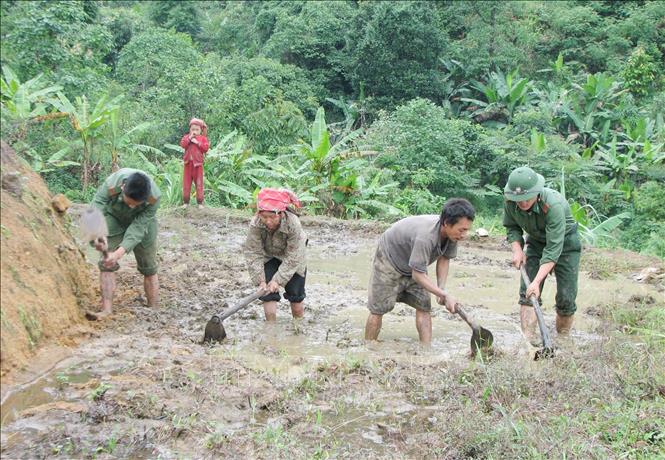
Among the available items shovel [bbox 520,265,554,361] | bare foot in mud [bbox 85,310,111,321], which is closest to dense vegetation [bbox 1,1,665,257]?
bare foot in mud [bbox 85,310,111,321]

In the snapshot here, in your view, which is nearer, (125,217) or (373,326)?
(125,217)

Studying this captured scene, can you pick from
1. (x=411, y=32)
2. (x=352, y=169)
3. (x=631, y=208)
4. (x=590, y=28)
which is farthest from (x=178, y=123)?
(x=590, y=28)

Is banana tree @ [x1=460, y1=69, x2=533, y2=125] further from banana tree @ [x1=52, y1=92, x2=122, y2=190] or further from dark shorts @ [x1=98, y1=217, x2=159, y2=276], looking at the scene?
dark shorts @ [x1=98, y1=217, x2=159, y2=276]

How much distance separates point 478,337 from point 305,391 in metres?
1.74

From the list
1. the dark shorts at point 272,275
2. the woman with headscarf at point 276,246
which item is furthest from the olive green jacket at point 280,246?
the dark shorts at point 272,275

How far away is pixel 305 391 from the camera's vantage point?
4891 millimetres

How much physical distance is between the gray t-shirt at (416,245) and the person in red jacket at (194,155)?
6.87 metres

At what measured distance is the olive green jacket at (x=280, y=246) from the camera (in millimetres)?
6328

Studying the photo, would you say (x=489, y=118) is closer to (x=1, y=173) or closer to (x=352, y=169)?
(x=352, y=169)

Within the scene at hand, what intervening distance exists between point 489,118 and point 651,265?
44.3ft

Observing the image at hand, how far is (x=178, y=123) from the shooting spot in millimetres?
17359

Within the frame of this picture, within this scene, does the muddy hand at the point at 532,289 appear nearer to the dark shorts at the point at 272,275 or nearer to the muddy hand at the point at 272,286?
the dark shorts at the point at 272,275

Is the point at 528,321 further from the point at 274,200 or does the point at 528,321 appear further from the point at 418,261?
the point at 274,200

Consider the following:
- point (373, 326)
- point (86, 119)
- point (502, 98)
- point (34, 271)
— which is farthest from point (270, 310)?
point (502, 98)
